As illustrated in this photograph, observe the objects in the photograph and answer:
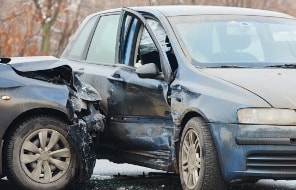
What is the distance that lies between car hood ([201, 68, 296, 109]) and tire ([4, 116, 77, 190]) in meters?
1.46

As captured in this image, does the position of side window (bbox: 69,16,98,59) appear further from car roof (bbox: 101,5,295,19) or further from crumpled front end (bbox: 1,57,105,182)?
crumpled front end (bbox: 1,57,105,182)

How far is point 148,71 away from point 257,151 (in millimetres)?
1566

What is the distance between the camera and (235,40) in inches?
298

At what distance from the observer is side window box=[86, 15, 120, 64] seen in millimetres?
8566

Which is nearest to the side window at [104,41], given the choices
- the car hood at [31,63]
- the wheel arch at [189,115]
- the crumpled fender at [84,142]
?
the car hood at [31,63]

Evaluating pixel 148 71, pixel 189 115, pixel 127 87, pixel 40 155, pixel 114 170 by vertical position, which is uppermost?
pixel 148 71

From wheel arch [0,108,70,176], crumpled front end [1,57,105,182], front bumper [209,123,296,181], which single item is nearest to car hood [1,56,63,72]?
crumpled front end [1,57,105,182]

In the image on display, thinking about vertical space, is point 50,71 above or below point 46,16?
above

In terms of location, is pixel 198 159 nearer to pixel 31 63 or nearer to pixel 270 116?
pixel 270 116

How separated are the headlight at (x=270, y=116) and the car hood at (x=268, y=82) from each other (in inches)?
1.9

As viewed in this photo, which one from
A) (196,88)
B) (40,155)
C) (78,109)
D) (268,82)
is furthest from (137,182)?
(268,82)

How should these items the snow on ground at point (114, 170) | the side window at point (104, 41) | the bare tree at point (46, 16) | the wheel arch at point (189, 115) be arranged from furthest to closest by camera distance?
1. the bare tree at point (46, 16)
2. the snow on ground at point (114, 170)
3. the side window at point (104, 41)
4. the wheel arch at point (189, 115)

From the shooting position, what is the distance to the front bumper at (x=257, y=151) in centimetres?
612

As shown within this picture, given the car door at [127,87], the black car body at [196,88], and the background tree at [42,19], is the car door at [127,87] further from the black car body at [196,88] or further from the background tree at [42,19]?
the background tree at [42,19]
